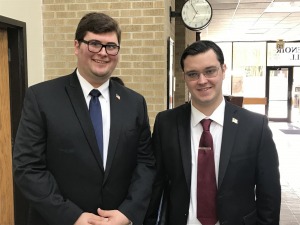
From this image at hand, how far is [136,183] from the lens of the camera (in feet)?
5.70

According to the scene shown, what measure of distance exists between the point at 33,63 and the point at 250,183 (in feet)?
9.05

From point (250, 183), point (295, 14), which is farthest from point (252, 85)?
point (250, 183)

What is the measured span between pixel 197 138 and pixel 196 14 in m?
2.94

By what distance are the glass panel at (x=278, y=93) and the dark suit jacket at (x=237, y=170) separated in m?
13.7

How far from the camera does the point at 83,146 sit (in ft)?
5.25

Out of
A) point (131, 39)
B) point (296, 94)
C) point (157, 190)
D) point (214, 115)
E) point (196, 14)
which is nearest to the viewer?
point (214, 115)

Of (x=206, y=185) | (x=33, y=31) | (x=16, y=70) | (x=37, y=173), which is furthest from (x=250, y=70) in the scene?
(x=37, y=173)

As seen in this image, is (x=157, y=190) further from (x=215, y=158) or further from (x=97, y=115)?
(x=97, y=115)

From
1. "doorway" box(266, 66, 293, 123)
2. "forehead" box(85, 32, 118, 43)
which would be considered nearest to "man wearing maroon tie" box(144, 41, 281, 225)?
"forehead" box(85, 32, 118, 43)

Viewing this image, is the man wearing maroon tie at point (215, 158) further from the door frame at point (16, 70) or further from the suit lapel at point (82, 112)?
the door frame at point (16, 70)

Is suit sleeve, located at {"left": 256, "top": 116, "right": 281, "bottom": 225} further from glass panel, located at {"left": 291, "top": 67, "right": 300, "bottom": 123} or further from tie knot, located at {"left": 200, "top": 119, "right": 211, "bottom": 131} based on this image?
glass panel, located at {"left": 291, "top": 67, "right": 300, "bottom": 123}

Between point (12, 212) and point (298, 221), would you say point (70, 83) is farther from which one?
point (298, 221)

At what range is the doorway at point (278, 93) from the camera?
14484 millimetres

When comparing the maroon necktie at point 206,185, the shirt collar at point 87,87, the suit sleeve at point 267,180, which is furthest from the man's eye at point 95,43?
the suit sleeve at point 267,180
